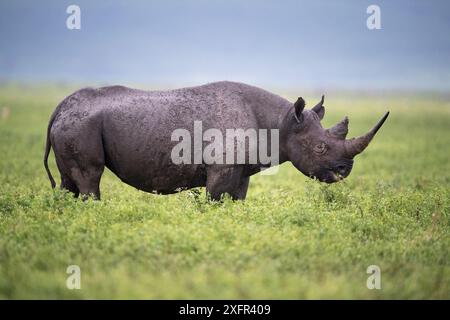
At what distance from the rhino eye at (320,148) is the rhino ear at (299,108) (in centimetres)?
50

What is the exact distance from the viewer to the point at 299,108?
1030 centimetres

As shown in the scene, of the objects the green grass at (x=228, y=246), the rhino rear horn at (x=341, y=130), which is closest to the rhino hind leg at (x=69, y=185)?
the green grass at (x=228, y=246)

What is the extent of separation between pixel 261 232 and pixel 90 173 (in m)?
3.02

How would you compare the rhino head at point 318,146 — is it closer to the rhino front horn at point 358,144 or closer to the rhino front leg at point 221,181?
the rhino front horn at point 358,144

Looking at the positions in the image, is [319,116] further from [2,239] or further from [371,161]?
[371,161]

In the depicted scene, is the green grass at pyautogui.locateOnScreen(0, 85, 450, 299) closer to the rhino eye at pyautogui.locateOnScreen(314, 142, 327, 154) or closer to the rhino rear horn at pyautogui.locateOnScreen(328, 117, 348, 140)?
the rhino eye at pyautogui.locateOnScreen(314, 142, 327, 154)

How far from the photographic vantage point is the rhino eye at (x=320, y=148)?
34.5ft

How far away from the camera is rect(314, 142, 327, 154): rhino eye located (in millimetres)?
10516

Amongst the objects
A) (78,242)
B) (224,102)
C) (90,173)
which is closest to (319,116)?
(224,102)
